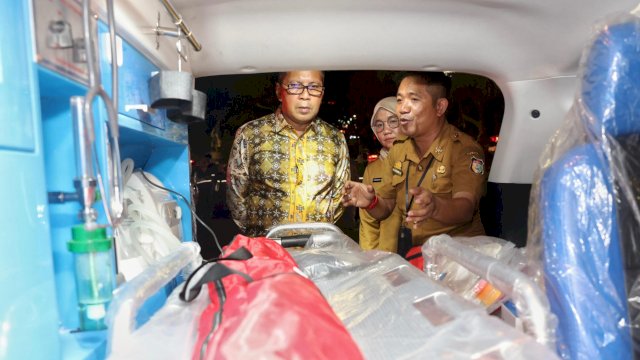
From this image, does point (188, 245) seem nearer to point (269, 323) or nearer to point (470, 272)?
point (269, 323)

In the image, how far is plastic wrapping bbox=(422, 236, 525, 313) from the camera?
1379mm

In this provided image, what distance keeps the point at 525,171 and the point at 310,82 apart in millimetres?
1579

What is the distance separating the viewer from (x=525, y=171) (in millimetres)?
2268

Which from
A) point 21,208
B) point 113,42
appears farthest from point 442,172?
point 21,208

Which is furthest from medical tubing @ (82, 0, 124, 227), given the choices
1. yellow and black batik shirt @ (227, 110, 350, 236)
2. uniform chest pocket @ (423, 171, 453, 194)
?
uniform chest pocket @ (423, 171, 453, 194)

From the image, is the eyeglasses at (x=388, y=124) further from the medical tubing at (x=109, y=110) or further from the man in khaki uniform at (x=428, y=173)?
the medical tubing at (x=109, y=110)

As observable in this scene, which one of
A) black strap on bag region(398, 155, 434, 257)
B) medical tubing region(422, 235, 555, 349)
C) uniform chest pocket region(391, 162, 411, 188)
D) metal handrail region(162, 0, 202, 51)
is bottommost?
black strap on bag region(398, 155, 434, 257)

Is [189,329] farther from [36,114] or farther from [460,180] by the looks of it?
[460,180]

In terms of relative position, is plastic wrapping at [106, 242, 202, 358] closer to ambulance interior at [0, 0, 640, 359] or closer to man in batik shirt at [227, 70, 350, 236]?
ambulance interior at [0, 0, 640, 359]

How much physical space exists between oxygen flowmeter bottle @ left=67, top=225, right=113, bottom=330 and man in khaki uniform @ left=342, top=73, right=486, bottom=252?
73.1 inches

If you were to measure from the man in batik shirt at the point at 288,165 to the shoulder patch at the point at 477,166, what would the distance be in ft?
2.91

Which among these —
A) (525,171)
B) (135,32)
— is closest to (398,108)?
(525,171)

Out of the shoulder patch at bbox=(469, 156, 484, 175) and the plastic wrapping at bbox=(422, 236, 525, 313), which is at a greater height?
→ the shoulder patch at bbox=(469, 156, 484, 175)

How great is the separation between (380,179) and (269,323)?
2667 millimetres
